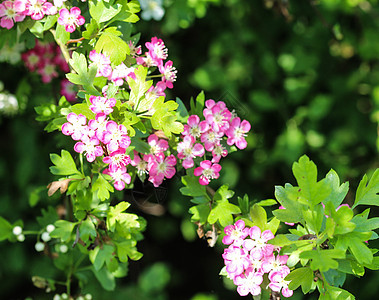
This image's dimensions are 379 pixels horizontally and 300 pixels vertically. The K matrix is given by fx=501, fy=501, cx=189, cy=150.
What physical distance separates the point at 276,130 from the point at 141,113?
1.35m

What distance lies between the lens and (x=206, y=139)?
114 centimetres

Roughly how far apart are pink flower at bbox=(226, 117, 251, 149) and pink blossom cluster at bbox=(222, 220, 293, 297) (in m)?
0.25

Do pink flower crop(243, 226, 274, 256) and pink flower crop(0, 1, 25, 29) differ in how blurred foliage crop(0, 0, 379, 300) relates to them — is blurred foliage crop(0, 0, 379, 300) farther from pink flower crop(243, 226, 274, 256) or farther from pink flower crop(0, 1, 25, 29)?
pink flower crop(243, 226, 274, 256)

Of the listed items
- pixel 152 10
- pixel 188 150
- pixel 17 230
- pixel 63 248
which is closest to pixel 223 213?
pixel 188 150

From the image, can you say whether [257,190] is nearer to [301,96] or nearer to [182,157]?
[301,96]

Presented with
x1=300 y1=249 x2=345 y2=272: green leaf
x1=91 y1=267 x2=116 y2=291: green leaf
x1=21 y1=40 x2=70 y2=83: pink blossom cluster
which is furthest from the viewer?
x1=21 y1=40 x2=70 y2=83: pink blossom cluster

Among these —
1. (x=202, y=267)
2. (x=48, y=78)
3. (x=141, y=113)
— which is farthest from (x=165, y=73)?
(x=202, y=267)

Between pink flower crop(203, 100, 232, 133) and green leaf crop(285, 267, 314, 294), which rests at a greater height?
pink flower crop(203, 100, 232, 133)

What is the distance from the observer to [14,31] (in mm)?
1286

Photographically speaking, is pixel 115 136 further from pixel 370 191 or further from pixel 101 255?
pixel 370 191

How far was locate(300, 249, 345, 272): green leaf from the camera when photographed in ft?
2.87

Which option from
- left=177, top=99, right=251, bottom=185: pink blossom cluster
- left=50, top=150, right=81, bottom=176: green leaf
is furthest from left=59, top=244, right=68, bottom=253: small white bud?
left=177, top=99, right=251, bottom=185: pink blossom cluster

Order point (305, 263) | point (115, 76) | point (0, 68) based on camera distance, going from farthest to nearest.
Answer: point (0, 68) → point (115, 76) → point (305, 263)

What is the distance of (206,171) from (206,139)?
73 mm
